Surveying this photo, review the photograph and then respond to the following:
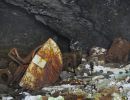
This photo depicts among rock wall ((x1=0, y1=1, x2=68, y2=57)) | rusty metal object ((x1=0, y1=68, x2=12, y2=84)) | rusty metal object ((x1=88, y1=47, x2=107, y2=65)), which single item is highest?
rock wall ((x1=0, y1=1, x2=68, y2=57))

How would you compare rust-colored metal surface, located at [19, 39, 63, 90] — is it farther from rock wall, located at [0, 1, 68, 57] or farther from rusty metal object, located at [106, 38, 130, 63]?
rusty metal object, located at [106, 38, 130, 63]

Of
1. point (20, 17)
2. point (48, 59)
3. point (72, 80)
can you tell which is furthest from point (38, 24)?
point (72, 80)

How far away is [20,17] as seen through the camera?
6.78 metres

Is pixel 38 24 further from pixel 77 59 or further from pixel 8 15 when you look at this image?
pixel 77 59

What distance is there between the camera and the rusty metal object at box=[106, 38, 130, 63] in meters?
6.75

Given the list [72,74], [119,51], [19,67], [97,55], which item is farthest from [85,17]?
[19,67]

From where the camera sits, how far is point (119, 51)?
6754mm

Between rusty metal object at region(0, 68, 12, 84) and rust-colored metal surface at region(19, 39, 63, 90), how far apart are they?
0.86 ft

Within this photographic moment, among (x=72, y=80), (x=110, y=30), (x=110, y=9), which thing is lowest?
Result: (x=72, y=80)

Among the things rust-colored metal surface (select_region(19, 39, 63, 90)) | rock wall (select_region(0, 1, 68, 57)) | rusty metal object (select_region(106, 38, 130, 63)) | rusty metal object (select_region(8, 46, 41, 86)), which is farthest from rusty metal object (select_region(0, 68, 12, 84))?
rusty metal object (select_region(106, 38, 130, 63))

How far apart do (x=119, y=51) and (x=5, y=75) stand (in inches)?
88.6

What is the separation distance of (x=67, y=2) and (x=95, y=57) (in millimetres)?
1188

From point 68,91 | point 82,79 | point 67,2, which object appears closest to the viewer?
point 68,91

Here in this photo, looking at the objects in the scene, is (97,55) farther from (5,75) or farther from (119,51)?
(5,75)
